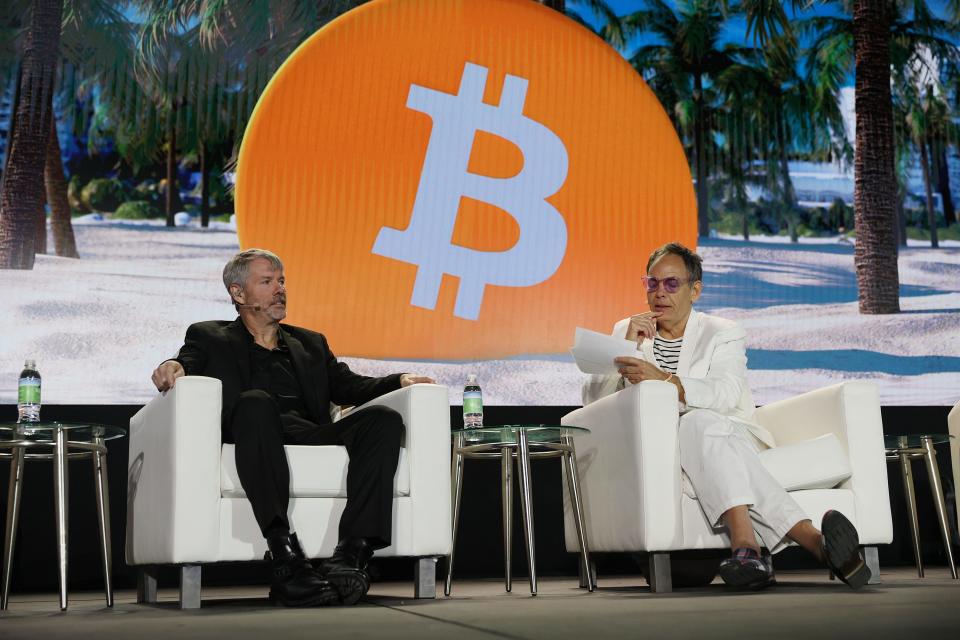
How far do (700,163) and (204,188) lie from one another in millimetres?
2210

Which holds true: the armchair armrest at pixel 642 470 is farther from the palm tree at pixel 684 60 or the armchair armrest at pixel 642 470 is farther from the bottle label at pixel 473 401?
the palm tree at pixel 684 60

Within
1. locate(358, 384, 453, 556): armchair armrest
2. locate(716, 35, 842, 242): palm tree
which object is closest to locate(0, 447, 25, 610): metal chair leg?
locate(358, 384, 453, 556): armchair armrest

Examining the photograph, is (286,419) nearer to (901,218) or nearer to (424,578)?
(424,578)

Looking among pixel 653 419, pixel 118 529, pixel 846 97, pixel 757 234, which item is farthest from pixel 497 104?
pixel 118 529

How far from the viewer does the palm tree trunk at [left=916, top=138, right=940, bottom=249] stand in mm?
5215

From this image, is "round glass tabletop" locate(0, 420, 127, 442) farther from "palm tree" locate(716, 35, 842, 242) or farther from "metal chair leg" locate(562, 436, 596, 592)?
"palm tree" locate(716, 35, 842, 242)

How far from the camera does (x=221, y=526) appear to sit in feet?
9.52

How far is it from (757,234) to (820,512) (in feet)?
6.82

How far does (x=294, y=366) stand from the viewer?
3383 mm

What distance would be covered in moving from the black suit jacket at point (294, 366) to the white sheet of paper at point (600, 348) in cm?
56

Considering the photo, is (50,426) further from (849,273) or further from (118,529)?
(849,273)

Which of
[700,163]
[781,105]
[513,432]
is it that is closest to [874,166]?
[781,105]

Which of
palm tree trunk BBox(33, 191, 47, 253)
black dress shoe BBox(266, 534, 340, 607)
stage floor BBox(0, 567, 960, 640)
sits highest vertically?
palm tree trunk BBox(33, 191, 47, 253)

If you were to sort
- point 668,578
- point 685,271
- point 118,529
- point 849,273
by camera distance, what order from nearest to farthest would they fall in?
point 668,578 < point 685,271 < point 118,529 < point 849,273
